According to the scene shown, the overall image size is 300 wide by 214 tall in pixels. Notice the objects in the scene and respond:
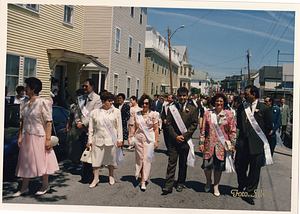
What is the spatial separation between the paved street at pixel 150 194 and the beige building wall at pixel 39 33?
7.06 meters

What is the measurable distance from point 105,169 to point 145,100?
7.82 ft

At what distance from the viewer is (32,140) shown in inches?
184

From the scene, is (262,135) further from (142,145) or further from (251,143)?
(142,145)

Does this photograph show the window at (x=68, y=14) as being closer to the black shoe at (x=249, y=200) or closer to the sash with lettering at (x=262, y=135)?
the sash with lettering at (x=262, y=135)

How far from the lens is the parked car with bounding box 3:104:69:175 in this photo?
5.23 metres

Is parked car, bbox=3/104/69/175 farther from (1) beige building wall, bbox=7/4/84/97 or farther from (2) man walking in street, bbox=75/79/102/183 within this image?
(1) beige building wall, bbox=7/4/84/97

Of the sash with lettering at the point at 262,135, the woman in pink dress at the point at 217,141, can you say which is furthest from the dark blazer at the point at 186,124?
the sash with lettering at the point at 262,135

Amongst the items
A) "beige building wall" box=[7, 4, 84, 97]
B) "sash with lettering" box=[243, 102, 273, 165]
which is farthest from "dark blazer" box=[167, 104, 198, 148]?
"beige building wall" box=[7, 4, 84, 97]

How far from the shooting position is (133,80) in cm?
2238

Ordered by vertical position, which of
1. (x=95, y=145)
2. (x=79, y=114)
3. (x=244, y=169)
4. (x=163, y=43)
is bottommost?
(x=244, y=169)

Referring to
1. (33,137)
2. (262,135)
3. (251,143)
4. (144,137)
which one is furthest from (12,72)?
(262,135)

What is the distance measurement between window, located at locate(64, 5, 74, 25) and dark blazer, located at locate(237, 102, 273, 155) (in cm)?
1165

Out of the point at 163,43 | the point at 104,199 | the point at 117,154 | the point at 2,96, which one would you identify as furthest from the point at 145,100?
the point at 163,43

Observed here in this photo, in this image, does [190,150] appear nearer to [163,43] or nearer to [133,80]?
[133,80]
